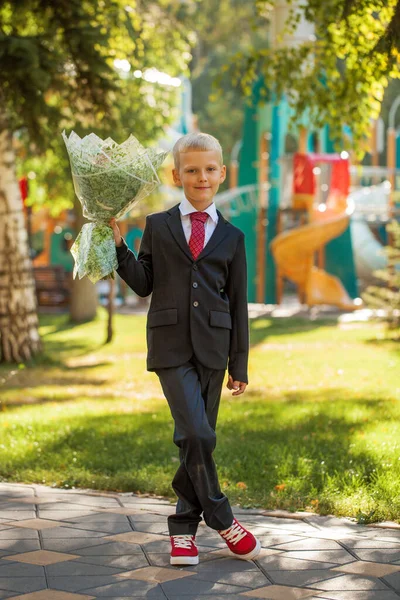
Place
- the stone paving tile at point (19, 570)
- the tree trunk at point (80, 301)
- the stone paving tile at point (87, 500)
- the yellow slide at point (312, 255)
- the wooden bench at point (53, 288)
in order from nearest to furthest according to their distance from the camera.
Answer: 1. the stone paving tile at point (19, 570)
2. the stone paving tile at point (87, 500)
3. the tree trunk at point (80, 301)
4. the yellow slide at point (312, 255)
5. the wooden bench at point (53, 288)

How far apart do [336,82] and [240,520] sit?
19.2 ft

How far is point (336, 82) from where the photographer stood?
9.84 meters

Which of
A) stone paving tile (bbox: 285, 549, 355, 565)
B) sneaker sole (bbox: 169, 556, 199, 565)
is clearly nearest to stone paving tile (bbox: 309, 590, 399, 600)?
stone paving tile (bbox: 285, 549, 355, 565)

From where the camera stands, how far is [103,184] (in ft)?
13.9

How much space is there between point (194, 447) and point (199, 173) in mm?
1187

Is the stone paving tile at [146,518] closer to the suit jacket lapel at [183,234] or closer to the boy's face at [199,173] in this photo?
the suit jacket lapel at [183,234]

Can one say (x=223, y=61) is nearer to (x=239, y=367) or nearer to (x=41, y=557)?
(x=239, y=367)

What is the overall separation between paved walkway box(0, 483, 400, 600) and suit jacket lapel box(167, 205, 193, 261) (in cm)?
133

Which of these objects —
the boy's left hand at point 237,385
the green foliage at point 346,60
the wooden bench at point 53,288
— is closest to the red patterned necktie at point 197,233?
the boy's left hand at point 237,385

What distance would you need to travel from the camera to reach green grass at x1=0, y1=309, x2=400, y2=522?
5820mm

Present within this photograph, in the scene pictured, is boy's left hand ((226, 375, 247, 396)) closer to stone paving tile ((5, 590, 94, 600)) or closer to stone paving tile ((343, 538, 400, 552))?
stone paving tile ((343, 538, 400, 552))

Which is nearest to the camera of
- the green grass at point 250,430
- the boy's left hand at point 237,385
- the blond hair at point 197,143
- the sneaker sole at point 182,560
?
the sneaker sole at point 182,560

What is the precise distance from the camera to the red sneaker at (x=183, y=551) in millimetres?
4203

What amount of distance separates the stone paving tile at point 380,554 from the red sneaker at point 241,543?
439 millimetres
